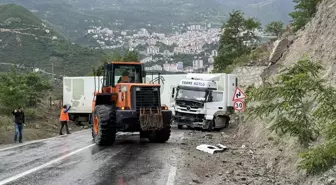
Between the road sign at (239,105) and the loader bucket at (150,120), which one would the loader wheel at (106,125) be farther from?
the road sign at (239,105)

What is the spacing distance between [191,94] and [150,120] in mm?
10573

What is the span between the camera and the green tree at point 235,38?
42.3m

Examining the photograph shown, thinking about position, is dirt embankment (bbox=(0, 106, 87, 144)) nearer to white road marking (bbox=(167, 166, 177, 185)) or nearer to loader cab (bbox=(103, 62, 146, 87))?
loader cab (bbox=(103, 62, 146, 87))

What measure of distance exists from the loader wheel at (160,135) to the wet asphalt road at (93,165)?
0.95 meters

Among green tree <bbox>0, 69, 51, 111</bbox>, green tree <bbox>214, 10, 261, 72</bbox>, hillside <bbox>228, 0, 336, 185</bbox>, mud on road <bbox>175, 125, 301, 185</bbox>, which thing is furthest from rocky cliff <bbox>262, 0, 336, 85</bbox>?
green tree <bbox>214, 10, 261, 72</bbox>

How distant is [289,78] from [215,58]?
113ft

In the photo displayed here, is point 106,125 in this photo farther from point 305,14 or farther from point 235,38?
point 235,38

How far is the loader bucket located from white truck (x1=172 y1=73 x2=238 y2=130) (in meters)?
9.41

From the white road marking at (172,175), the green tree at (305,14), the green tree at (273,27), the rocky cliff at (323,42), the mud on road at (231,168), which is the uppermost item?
the green tree at (273,27)

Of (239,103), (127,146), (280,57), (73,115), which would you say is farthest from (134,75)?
(73,115)

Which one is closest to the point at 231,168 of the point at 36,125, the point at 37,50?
the point at 36,125

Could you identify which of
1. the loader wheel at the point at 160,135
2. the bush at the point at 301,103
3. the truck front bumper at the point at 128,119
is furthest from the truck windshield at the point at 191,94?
the bush at the point at 301,103

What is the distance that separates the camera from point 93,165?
10188mm

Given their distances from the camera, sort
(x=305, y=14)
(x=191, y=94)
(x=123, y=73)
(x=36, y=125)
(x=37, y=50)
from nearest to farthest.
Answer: (x=123, y=73) < (x=191, y=94) < (x=36, y=125) < (x=305, y=14) < (x=37, y=50)
